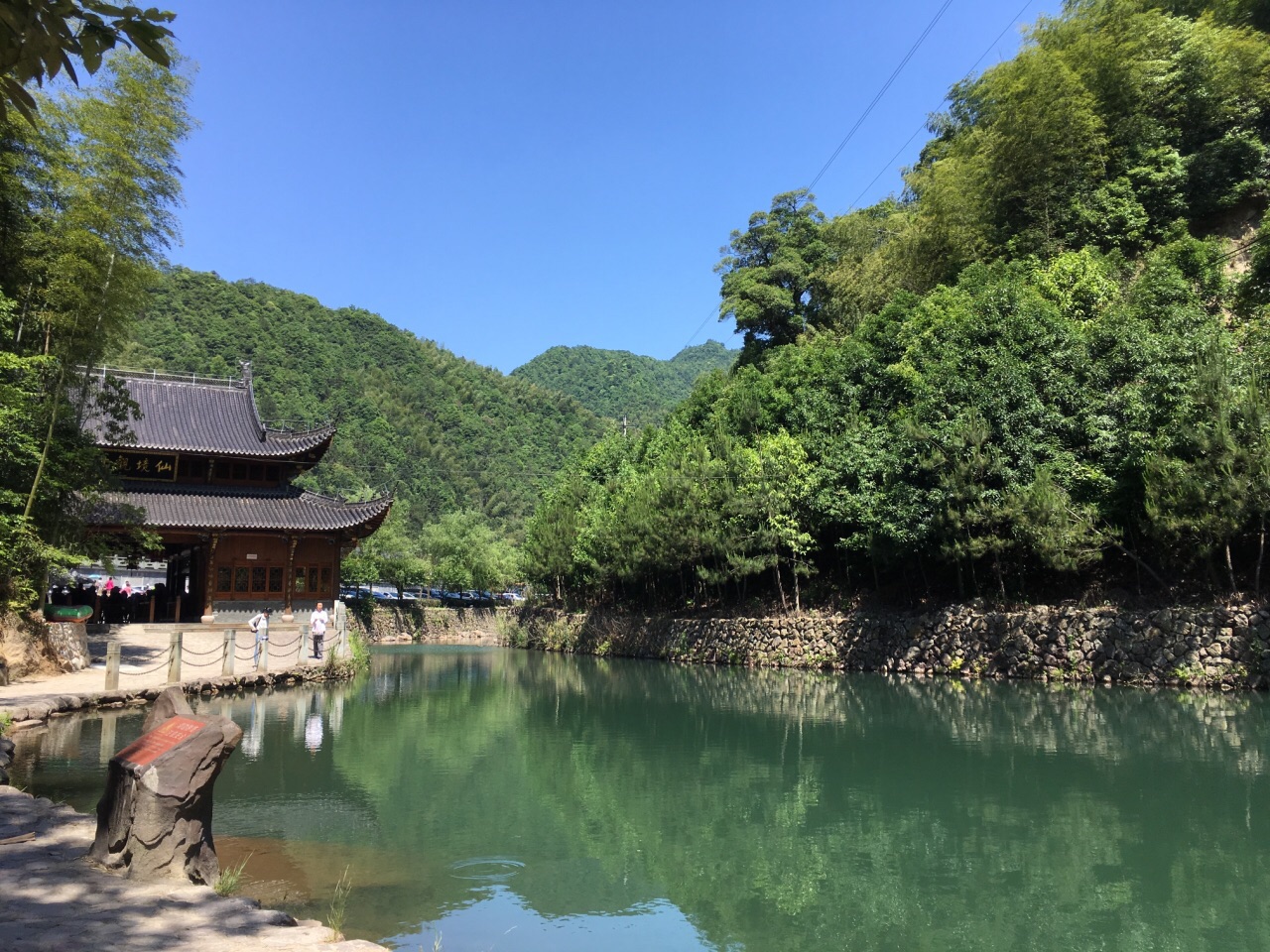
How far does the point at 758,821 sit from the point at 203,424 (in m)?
22.9

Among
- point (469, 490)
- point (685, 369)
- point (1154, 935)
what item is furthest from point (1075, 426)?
point (685, 369)

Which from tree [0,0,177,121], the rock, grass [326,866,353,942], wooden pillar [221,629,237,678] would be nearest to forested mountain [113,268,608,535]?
wooden pillar [221,629,237,678]

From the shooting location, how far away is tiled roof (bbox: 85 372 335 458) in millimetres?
24297

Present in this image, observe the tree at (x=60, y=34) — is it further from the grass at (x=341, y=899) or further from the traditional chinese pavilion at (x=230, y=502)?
the traditional chinese pavilion at (x=230, y=502)

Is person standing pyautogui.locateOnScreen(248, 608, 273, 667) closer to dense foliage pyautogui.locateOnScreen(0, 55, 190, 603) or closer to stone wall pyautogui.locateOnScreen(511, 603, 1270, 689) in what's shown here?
dense foliage pyautogui.locateOnScreen(0, 55, 190, 603)

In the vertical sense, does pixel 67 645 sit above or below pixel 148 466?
below

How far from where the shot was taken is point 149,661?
54.0 ft

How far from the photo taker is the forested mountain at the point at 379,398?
2368 inches

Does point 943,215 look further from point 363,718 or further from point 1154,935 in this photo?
point 1154,935

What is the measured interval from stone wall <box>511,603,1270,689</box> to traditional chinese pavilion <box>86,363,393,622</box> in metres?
10.6

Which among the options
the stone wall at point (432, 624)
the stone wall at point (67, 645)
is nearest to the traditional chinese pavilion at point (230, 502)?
the stone wall at point (67, 645)

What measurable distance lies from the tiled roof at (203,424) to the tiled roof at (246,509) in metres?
1.23

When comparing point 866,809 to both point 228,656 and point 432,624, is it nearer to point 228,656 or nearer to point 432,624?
point 228,656

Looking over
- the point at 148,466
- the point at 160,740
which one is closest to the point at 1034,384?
the point at 160,740
